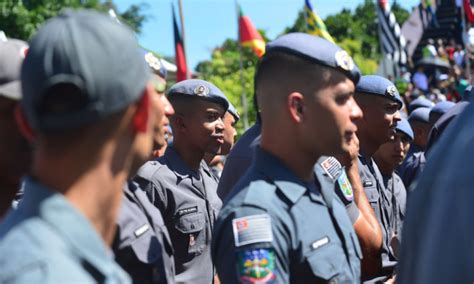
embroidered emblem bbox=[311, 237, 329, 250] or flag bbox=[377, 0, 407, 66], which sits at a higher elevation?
embroidered emblem bbox=[311, 237, 329, 250]

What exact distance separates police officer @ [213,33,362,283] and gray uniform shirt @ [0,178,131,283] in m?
0.89

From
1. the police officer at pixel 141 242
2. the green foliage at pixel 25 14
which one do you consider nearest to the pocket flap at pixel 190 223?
the police officer at pixel 141 242

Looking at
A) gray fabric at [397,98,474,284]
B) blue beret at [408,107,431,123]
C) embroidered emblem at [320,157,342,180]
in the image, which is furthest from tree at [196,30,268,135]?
gray fabric at [397,98,474,284]

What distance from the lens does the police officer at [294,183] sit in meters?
2.46

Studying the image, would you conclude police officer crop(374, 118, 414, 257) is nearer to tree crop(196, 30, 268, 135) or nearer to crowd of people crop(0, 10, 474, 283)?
crowd of people crop(0, 10, 474, 283)

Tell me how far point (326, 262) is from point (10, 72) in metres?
1.46

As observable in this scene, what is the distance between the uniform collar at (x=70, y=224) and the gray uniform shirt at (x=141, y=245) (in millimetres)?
1217

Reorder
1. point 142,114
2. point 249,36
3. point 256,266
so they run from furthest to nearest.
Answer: point 249,36 → point 256,266 → point 142,114

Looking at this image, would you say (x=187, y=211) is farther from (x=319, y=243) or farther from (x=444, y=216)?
(x=444, y=216)

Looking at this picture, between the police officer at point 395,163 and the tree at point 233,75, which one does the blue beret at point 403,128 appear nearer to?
the police officer at point 395,163

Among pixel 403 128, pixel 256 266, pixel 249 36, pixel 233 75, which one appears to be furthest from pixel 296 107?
pixel 233 75

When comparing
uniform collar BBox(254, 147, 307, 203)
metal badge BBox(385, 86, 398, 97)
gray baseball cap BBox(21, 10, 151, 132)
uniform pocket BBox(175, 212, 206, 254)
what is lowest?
uniform pocket BBox(175, 212, 206, 254)

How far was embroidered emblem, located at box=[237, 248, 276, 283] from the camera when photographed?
2369 millimetres

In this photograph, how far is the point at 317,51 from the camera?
2.74m
